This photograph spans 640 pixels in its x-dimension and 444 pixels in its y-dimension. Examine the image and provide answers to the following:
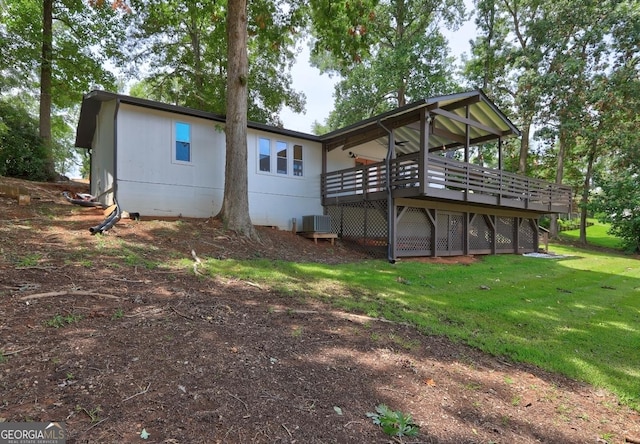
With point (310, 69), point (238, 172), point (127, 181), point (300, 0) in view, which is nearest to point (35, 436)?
point (238, 172)

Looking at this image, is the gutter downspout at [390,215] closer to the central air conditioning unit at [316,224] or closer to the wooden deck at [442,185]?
the wooden deck at [442,185]

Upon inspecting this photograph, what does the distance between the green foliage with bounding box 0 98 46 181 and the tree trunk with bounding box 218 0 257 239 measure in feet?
35.0

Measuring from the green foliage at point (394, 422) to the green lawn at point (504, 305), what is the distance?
198 cm

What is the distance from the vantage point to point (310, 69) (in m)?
26.1

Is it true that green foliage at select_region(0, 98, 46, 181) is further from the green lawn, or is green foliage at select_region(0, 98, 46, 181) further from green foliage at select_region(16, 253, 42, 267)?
the green lawn

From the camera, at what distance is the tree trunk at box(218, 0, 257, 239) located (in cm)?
923

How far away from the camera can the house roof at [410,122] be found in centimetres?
1004

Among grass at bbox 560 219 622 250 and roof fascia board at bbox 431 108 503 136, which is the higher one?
roof fascia board at bbox 431 108 503 136

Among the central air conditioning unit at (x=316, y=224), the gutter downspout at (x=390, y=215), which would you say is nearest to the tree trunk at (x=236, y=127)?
the central air conditioning unit at (x=316, y=224)

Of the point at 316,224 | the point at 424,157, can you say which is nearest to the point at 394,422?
the point at 424,157

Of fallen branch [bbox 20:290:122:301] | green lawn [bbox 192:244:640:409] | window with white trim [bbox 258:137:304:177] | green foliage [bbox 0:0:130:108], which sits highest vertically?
green foliage [bbox 0:0:130:108]

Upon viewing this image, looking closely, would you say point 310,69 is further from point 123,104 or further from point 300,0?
point 123,104

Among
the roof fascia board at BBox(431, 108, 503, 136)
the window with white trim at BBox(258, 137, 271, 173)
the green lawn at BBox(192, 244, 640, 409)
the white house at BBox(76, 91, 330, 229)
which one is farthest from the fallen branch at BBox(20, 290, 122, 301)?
the roof fascia board at BBox(431, 108, 503, 136)

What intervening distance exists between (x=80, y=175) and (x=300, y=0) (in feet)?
142
